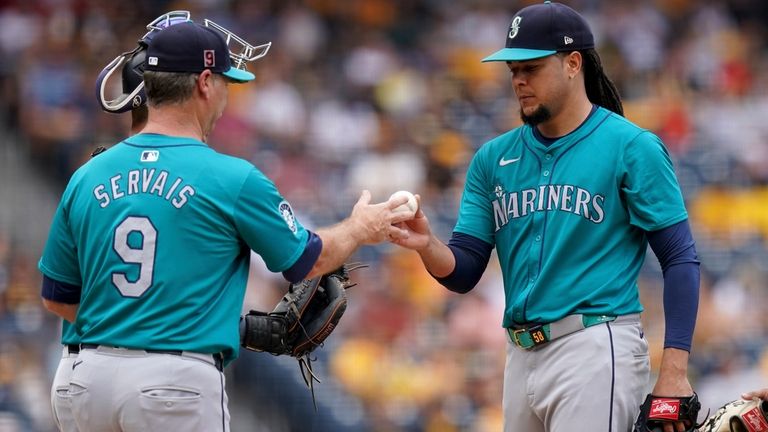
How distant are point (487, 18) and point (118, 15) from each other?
346 centimetres

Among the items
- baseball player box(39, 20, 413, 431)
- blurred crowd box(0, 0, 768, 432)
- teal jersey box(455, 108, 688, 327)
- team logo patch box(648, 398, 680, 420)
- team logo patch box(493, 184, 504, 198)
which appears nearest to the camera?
baseball player box(39, 20, 413, 431)

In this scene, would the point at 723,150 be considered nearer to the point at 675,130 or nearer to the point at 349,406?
the point at 675,130

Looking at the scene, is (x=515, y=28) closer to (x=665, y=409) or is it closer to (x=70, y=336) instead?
(x=665, y=409)

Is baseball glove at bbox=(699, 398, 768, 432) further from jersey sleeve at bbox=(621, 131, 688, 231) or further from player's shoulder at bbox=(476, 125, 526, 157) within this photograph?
player's shoulder at bbox=(476, 125, 526, 157)

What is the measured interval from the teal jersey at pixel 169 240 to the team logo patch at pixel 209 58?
0.25 m

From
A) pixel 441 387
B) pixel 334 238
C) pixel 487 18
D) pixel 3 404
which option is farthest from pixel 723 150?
pixel 334 238

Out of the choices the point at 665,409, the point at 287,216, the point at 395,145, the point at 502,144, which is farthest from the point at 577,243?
the point at 395,145

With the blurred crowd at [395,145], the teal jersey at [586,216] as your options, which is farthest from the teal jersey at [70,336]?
the blurred crowd at [395,145]

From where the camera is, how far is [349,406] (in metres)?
8.65

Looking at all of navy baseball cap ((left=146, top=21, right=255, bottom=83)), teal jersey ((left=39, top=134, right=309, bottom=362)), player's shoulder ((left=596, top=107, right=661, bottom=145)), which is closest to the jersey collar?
teal jersey ((left=39, top=134, right=309, bottom=362))

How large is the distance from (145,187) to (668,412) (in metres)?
1.75

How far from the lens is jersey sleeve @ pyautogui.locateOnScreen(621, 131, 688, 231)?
4.02 metres

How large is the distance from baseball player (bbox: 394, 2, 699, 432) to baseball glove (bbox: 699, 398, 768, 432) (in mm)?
270

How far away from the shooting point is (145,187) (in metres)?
3.70
